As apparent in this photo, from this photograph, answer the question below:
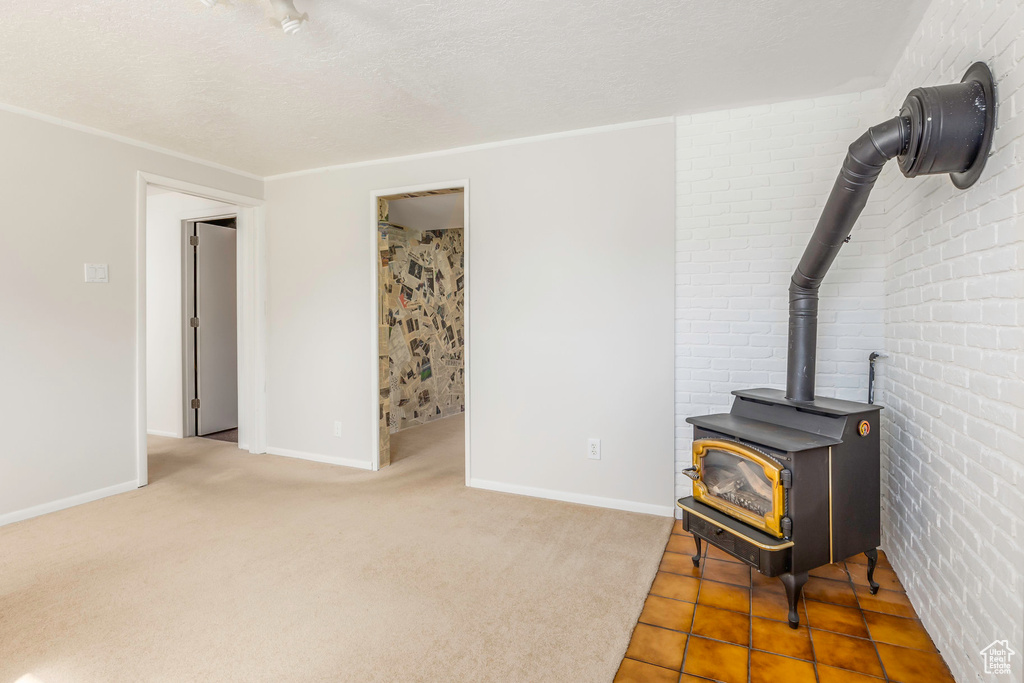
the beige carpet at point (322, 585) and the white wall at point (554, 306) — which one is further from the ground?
the white wall at point (554, 306)

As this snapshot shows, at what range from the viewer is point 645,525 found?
2801 mm

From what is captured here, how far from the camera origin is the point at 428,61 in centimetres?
230

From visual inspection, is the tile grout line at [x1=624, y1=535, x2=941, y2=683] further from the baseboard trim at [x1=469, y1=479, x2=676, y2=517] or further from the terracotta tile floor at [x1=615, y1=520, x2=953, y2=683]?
the baseboard trim at [x1=469, y1=479, x2=676, y2=517]

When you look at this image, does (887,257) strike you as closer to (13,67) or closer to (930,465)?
(930,465)

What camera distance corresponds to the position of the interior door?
490 centimetres

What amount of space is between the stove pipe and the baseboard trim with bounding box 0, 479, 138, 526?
397 cm

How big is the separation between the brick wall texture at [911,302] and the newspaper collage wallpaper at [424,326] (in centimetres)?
298

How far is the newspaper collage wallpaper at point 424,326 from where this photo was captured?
17.4 ft

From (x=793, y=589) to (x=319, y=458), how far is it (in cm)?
334

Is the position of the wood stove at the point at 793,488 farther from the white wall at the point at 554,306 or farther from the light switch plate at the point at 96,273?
the light switch plate at the point at 96,273

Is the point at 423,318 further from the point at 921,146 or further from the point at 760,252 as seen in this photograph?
the point at 921,146

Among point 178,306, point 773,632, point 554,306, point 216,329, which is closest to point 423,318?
point 216,329

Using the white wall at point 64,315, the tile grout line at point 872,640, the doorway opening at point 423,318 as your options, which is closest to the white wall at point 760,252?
the tile grout line at point 872,640

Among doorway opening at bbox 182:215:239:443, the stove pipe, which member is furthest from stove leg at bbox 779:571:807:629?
doorway opening at bbox 182:215:239:443
